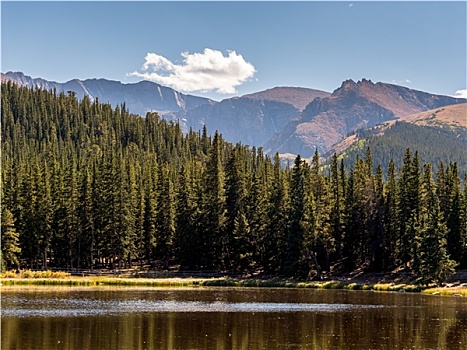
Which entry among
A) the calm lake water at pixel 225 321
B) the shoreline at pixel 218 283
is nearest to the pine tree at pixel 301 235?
the shoreline at pixel 218 283

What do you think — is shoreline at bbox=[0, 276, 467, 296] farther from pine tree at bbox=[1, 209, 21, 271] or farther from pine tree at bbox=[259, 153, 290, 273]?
pine tree at bbox=[1, 209, 21, 271]

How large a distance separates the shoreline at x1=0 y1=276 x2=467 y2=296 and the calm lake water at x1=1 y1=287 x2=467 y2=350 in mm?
11835

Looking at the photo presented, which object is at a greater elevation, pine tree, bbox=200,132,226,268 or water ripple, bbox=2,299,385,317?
pine tree, bbox=200,132,226,268

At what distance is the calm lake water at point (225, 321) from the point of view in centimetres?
3884

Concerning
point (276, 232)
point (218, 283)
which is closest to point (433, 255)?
point (276, 232)

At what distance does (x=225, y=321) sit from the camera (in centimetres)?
4856

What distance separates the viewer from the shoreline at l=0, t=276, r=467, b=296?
3310 inches

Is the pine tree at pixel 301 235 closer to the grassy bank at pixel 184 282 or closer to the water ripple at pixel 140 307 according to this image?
the grassy bank at pixel 184 282

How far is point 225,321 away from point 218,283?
44430 mm

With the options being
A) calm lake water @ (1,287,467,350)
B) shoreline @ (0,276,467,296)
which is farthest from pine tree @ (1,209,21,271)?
calm lake water @ (1,287,467,350)

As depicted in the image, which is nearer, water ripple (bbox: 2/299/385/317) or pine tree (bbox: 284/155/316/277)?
water ripple (bbox: 2/299/385/317)

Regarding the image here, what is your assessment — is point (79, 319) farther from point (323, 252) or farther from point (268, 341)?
point (323, 252)

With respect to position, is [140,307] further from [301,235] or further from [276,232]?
[276,232]

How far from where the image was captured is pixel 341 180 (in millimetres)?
111688
